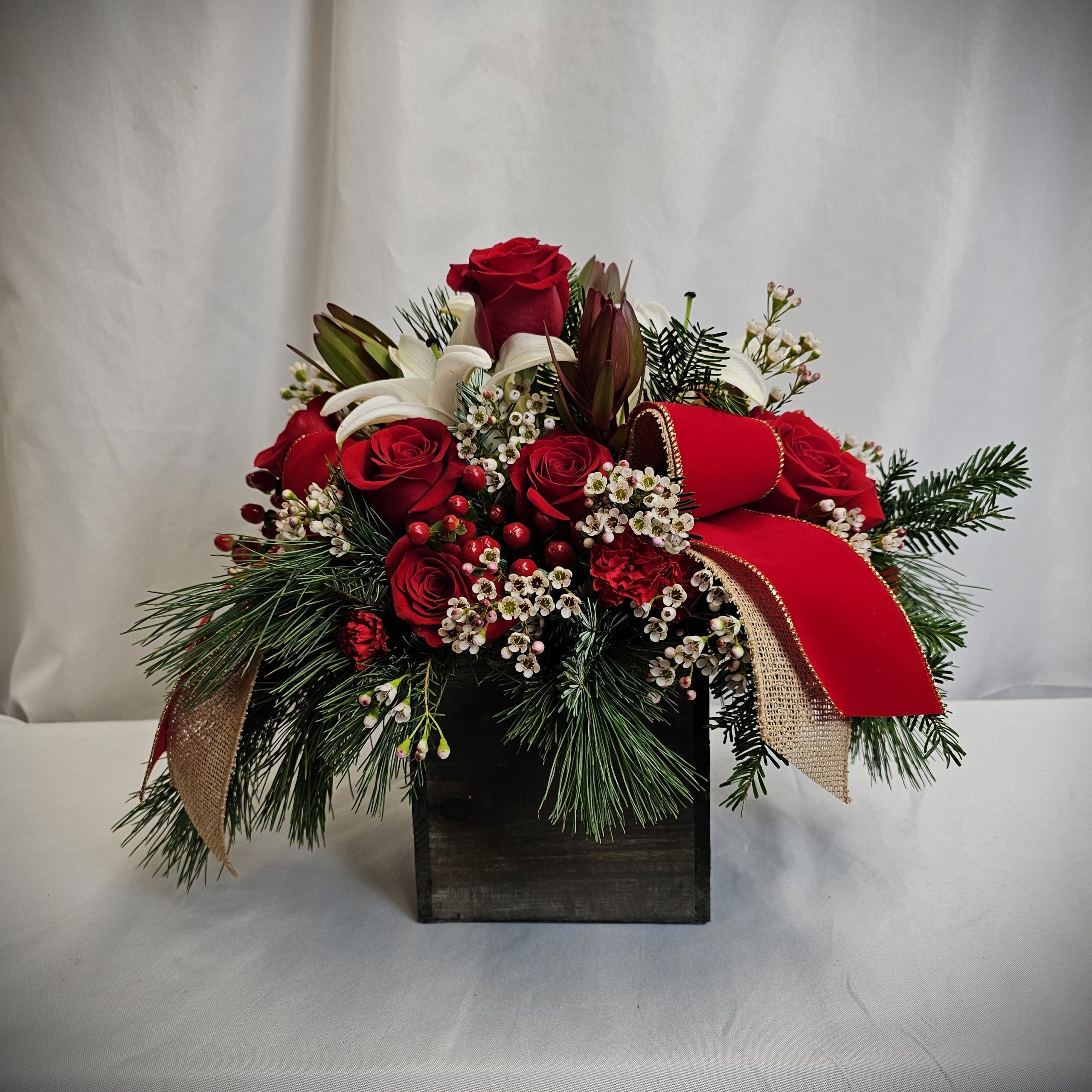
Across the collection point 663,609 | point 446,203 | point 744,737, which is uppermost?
point 446,203

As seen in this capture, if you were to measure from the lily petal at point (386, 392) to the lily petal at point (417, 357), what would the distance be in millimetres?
27

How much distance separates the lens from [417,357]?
69 centimetres

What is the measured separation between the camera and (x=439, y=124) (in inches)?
Answer: 42.5

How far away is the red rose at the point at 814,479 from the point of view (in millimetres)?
662

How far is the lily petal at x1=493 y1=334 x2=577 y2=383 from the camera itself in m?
0.63

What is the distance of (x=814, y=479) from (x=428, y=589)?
11.8 inches

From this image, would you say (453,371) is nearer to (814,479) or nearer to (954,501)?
(814,479)

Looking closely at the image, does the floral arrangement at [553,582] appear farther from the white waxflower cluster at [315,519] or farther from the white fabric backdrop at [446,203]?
the white fabric backdrop at [446,203]

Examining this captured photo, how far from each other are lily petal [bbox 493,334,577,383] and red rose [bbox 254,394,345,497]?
125 mm

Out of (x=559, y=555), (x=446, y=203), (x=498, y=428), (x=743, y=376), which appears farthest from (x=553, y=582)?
(x=446, y=203)

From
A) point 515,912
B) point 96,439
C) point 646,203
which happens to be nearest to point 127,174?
point 96,439

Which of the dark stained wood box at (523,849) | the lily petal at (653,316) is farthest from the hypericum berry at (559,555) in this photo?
the lily petal at (653,316)

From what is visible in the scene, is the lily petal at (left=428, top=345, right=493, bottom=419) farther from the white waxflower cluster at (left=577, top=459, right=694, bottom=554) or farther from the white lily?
the white waxflower cluster at (left=577, top=459, right=694, bottom=554)

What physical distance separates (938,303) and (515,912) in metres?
0.92
